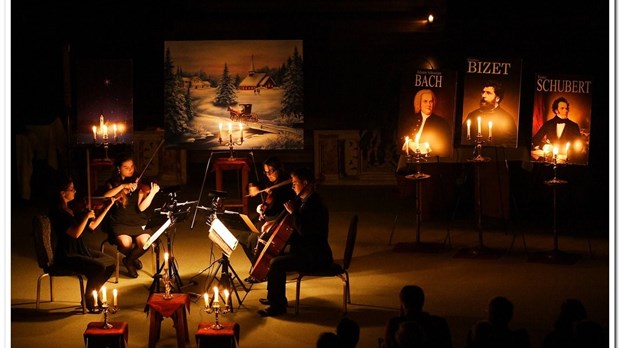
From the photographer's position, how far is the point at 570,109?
9945mm

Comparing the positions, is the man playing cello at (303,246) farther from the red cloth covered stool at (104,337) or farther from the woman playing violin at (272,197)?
the red cloth covered stool at (104,337)

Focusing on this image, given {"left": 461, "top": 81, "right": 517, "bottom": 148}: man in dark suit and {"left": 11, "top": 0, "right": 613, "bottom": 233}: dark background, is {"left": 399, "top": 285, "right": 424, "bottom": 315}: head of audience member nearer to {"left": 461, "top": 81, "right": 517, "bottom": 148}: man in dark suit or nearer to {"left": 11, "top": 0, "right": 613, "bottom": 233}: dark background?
{"left": 461, "top": 81, "right": 517, "bottom": 148}: man in dark suit

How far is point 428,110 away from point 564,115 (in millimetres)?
1460

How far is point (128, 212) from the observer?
9.19 m

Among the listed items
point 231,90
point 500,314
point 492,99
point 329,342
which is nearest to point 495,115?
point 492,99

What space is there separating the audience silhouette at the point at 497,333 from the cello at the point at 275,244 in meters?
2.84

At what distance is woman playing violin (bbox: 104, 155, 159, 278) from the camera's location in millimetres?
9016

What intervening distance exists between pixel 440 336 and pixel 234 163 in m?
6.27

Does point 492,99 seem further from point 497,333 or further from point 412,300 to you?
point 497,333

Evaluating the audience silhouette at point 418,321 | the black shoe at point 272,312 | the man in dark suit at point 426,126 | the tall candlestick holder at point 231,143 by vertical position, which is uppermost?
the man in dark suit at point 426,126

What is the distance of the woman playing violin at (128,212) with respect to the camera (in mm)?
9016

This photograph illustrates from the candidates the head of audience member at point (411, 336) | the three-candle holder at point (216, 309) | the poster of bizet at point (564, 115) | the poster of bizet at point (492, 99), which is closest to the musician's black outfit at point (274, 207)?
the three-candle holder at point (216, 309)
